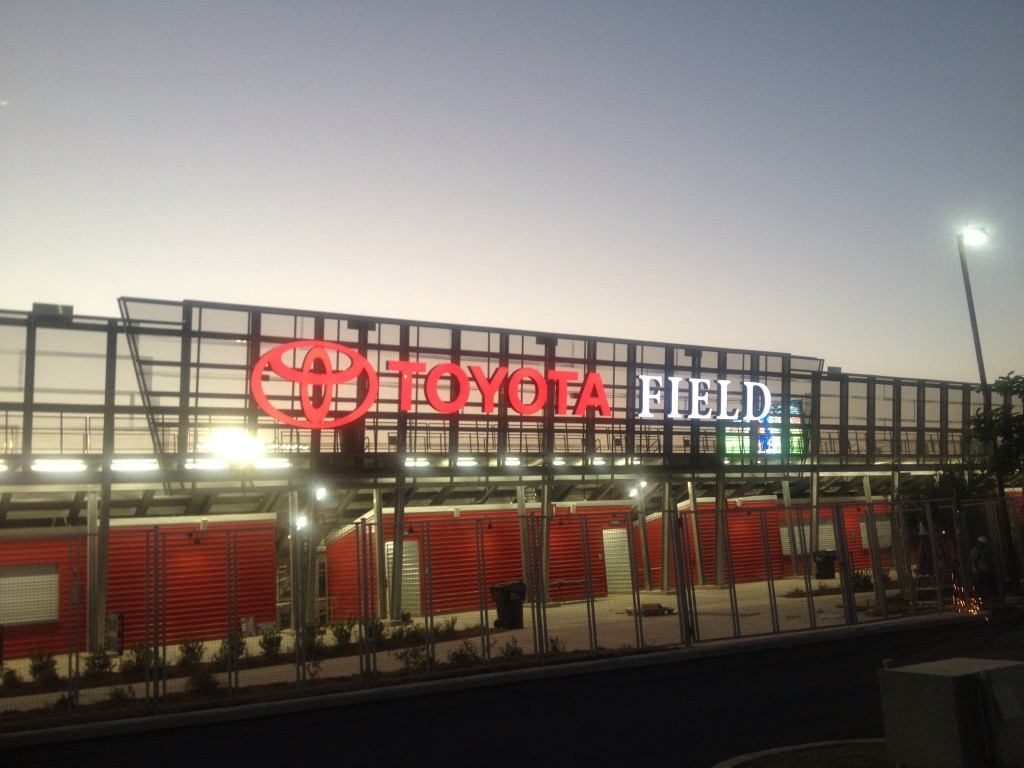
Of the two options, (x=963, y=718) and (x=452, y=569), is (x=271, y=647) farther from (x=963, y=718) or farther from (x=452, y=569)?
(x=963, y=718)

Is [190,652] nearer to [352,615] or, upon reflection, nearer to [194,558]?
[194,558]

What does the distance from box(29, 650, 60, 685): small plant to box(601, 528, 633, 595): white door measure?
11.1 metres

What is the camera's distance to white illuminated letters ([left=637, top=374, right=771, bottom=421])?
130 feet

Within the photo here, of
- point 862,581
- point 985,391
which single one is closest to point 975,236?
point 985,391

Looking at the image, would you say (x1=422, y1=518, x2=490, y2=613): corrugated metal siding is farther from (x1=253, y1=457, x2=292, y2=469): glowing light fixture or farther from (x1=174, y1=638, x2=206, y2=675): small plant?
(x1=253, y1=457, x2=292, y2=469): glowing light fixture

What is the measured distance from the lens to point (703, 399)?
136 ft

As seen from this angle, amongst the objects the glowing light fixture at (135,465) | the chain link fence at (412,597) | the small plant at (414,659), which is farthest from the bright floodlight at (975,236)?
the glowing light fixture at (135,465)

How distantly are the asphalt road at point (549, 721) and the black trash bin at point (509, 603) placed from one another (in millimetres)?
5772

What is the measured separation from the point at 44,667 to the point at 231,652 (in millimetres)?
3603

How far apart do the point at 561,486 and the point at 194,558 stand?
68.9 feet

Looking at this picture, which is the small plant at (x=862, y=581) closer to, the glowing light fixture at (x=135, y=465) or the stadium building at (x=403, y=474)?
the stadium building at (x=403, y=474)

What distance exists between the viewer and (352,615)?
2169 cm

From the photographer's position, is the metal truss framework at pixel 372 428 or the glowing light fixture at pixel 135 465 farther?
the glowing light fixture at pixel 135 465

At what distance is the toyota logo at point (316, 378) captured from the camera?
30.1 m
